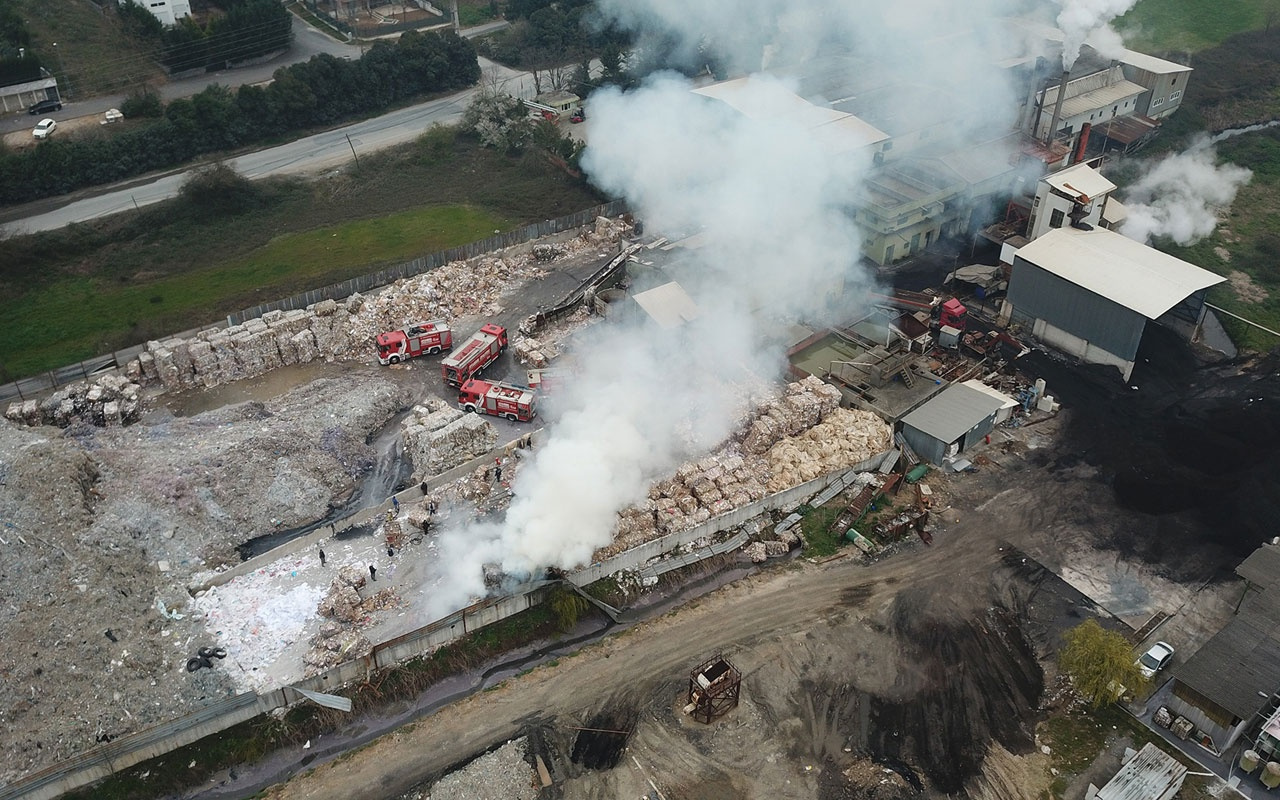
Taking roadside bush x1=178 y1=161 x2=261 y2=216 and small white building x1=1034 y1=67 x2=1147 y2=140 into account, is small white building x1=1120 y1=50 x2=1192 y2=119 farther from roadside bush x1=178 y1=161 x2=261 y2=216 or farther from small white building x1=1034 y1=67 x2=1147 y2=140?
roadside bush x1=178 y1=161 x2=261 y2=216

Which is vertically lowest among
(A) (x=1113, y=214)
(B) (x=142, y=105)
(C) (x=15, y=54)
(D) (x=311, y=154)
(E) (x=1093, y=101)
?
(A) (x=1113, y=214)

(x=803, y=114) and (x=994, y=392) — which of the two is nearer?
(x=994, y=392)

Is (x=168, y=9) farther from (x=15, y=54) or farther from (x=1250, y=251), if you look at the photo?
(x=1250, y=251)

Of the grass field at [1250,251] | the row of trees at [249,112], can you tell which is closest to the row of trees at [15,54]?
the row of trees at [249,112]

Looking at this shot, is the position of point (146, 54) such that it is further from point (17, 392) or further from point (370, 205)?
point (17, 392)

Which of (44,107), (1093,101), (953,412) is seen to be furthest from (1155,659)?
(44,107)

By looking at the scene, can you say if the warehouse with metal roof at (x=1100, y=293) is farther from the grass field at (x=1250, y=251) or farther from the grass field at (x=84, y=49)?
the grass field at (x=84, y=49)
